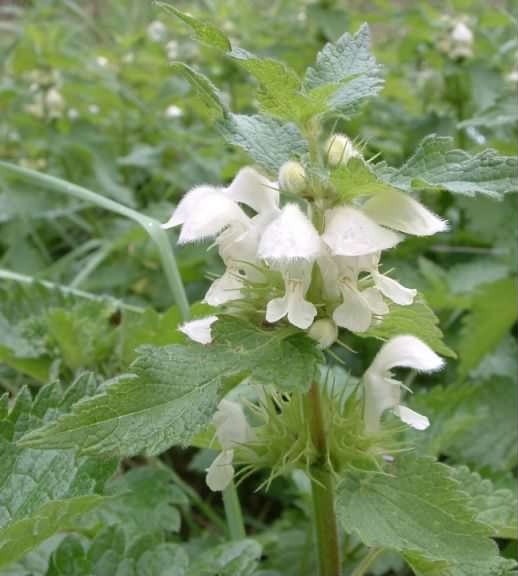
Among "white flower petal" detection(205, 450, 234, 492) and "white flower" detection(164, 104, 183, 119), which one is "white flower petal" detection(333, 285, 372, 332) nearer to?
"white flower petal" detection(205, 450, 234, 492)

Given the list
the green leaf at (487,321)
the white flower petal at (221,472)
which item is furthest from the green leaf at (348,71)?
the green leaf at (487,321)

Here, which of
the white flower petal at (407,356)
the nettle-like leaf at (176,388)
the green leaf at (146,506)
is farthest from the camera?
the green leaf at (146,506)

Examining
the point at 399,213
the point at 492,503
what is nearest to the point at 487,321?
the point at 492,503

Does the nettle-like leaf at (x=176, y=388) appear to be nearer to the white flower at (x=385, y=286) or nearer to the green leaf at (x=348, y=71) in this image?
the white flower at (x=385, y=286)

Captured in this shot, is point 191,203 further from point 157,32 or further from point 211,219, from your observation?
point 157,32

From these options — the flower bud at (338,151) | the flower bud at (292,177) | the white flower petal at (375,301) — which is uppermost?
the flower bud at (338,151)
